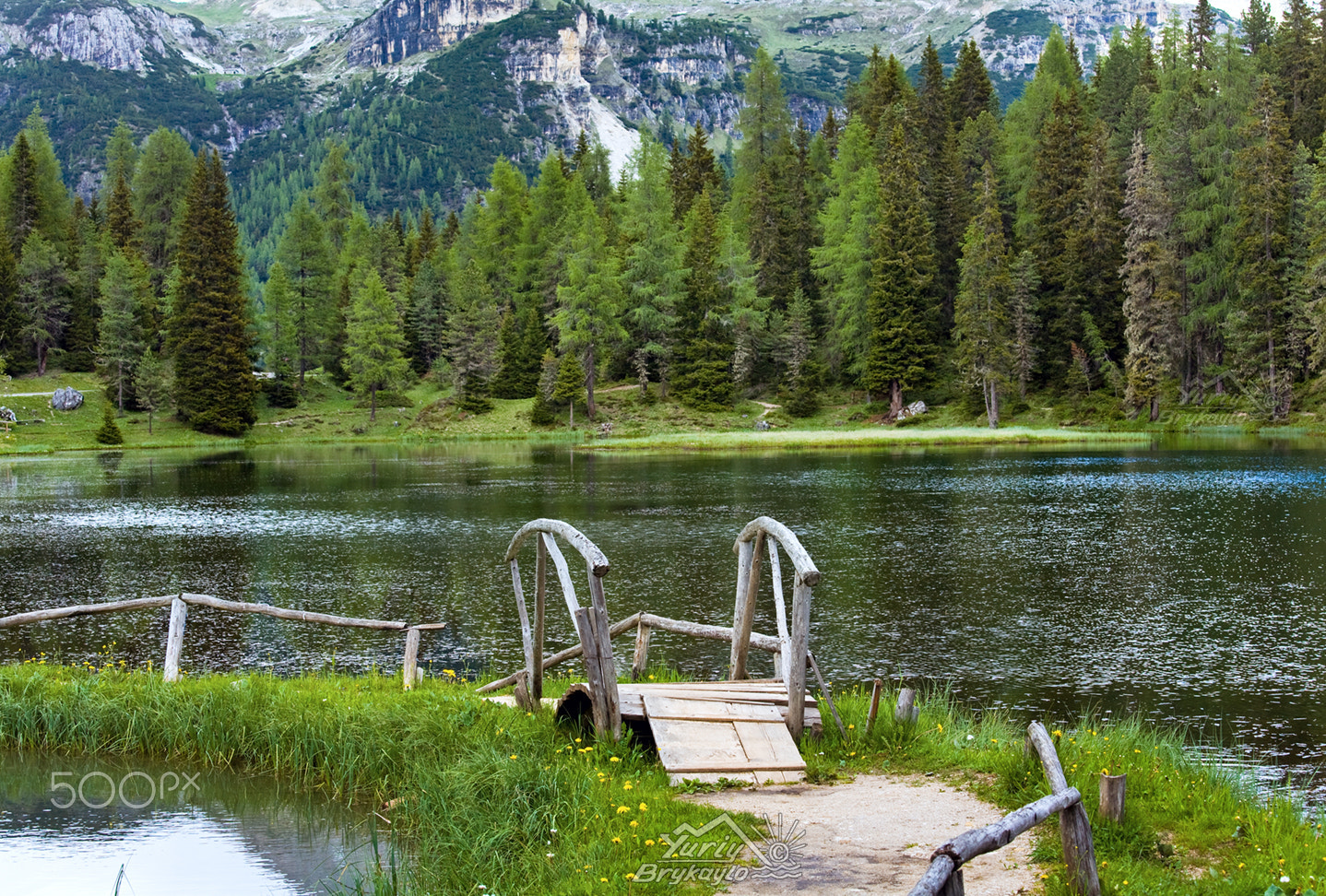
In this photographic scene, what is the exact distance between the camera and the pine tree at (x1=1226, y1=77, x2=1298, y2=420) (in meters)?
64.8

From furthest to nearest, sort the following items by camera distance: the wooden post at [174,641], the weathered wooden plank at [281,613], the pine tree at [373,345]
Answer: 1. the pine tree at [373,345]
2. the weathered wooden plank at [281,613]
3. the wooden post at [174,641]

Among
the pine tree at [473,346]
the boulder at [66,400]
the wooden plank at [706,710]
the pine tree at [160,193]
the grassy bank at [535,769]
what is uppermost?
the pine tree at [160,193]

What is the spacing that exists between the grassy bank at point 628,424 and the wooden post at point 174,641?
54.7 m

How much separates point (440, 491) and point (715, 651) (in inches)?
1123

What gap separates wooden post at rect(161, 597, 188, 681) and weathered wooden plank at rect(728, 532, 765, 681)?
723 cm

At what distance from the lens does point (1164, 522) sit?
30938 millimetres

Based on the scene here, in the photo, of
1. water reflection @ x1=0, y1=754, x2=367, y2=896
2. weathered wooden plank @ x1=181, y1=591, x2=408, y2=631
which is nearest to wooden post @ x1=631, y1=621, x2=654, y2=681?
weathered wooden plank @ x1=181, y1=591, x2=408, y2=631

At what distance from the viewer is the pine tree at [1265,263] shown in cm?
6475

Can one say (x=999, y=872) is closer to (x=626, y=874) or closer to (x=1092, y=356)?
(x=626, y=874)

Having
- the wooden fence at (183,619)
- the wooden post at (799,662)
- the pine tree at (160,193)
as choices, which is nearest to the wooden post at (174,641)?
the wooden fence at (183,619)

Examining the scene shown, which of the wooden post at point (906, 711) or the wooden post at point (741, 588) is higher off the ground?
the wooden post at point (741, 588)

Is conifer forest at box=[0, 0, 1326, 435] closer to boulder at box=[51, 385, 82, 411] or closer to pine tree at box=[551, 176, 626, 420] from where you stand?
pine tree at box=[551, 176, 626, 420]

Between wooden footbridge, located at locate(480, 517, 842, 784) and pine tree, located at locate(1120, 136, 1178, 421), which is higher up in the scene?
pine tree, located at locate(1120, 136, 1178, 421)

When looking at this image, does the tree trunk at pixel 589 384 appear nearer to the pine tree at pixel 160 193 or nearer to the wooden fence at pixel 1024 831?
the pine tree at pixel 160 193
